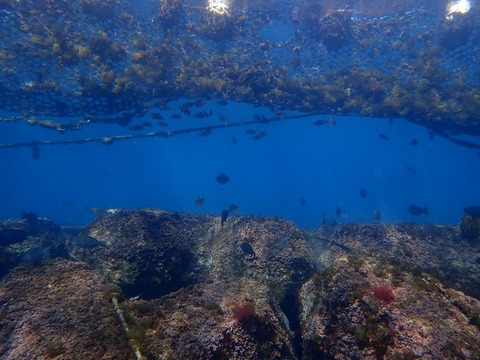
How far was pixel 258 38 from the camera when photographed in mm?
14969

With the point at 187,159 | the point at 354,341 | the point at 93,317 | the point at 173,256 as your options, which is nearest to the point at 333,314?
the point at 354,341

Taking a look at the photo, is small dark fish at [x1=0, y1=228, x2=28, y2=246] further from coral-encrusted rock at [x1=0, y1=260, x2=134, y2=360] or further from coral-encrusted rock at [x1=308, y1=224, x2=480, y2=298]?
coral-encrusted rock at [x1=308, y1=224, x2=480, y2=298]

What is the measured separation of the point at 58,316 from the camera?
3.65m

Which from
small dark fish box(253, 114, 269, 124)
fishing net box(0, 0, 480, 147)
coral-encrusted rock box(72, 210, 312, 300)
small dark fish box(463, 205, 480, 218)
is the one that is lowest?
coral-encrusted rock box(72, 210, 312, 300)

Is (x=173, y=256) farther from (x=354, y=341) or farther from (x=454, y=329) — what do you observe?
(x=454, y=329)

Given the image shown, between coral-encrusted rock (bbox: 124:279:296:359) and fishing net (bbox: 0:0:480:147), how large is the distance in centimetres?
1189

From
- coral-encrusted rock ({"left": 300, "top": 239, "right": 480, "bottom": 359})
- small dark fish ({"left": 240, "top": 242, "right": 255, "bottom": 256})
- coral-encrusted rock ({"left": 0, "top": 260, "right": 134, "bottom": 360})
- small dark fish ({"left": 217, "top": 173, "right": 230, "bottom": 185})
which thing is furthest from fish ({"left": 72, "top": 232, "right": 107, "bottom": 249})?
small dark fish ({"left": 217, "top": 173, "right": 230, "bottom": 185})

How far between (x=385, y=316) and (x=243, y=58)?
47.7 ft

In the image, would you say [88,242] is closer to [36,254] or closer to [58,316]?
[36,254]

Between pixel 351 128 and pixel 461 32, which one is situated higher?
pixel 461 32

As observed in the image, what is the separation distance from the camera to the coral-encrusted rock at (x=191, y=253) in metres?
6.18

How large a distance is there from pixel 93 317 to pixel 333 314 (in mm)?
3189

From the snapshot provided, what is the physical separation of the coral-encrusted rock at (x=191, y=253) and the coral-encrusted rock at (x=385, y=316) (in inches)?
79.7

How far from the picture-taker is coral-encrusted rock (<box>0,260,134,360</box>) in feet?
10.2
